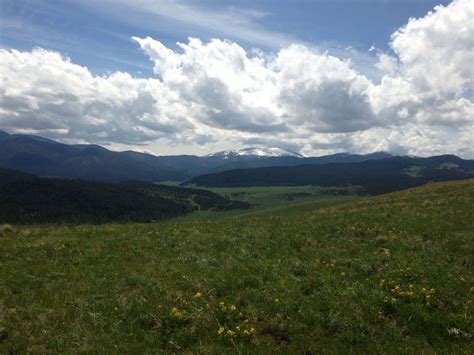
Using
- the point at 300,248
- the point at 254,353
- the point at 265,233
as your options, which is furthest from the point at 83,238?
the point at 254,353

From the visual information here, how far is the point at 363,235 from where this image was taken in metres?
21.9

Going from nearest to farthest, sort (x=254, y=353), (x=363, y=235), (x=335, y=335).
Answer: (x=254, y=353) < (x=335, y=335) < (x=363, y=235)

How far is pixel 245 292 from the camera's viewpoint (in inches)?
492

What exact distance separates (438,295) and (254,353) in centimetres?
651

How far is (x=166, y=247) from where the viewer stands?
811 inches

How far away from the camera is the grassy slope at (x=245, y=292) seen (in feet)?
31.1

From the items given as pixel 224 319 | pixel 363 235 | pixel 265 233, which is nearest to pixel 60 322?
pixel 224 319

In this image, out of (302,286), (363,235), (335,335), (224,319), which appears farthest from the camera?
(363,235)

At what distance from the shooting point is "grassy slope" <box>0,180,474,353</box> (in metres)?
9.48

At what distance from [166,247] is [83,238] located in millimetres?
5884

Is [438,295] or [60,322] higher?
[438,295]

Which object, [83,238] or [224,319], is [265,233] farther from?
[224,319]

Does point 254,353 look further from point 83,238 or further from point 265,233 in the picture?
point 83,238

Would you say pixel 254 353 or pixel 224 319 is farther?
pixel 224 319
